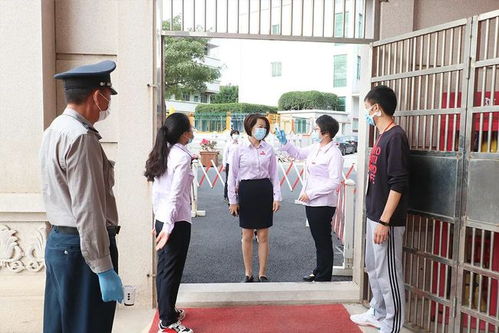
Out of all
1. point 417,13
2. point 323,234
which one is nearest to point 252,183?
point 323,234

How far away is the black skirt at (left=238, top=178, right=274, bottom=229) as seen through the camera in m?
4.23

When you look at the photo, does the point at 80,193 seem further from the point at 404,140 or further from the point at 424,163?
the point at 424,163

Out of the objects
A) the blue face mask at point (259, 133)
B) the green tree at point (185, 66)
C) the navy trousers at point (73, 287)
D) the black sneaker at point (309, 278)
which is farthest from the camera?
the green tree at point (185, 66)

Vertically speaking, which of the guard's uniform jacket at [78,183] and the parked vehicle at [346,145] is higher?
the guard's uniform jacket at [78,183]

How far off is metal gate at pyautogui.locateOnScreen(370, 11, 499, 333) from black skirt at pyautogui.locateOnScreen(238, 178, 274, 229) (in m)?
1.37

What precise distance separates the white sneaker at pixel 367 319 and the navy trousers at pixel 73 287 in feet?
6.83

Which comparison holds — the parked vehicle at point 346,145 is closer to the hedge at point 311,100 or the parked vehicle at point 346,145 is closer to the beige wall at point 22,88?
the hedge at point 311,100

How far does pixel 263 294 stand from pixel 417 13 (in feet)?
9.02

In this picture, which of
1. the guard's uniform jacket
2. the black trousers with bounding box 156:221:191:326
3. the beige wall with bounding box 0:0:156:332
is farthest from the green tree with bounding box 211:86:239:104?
the guard's uniform jacket

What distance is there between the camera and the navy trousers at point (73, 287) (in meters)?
2.06

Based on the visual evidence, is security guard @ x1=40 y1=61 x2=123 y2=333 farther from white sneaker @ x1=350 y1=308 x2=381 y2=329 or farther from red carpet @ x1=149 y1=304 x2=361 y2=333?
white sneaker @ x1=350 y1=308 x2=381 y2=329

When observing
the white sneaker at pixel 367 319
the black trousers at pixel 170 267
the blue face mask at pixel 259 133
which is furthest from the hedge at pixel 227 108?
the black trousers at pixel 170 267

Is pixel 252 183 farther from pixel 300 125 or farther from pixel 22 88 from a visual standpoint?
pixel 300 125

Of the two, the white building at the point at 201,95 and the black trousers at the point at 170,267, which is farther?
the white building at the point at 201,95
